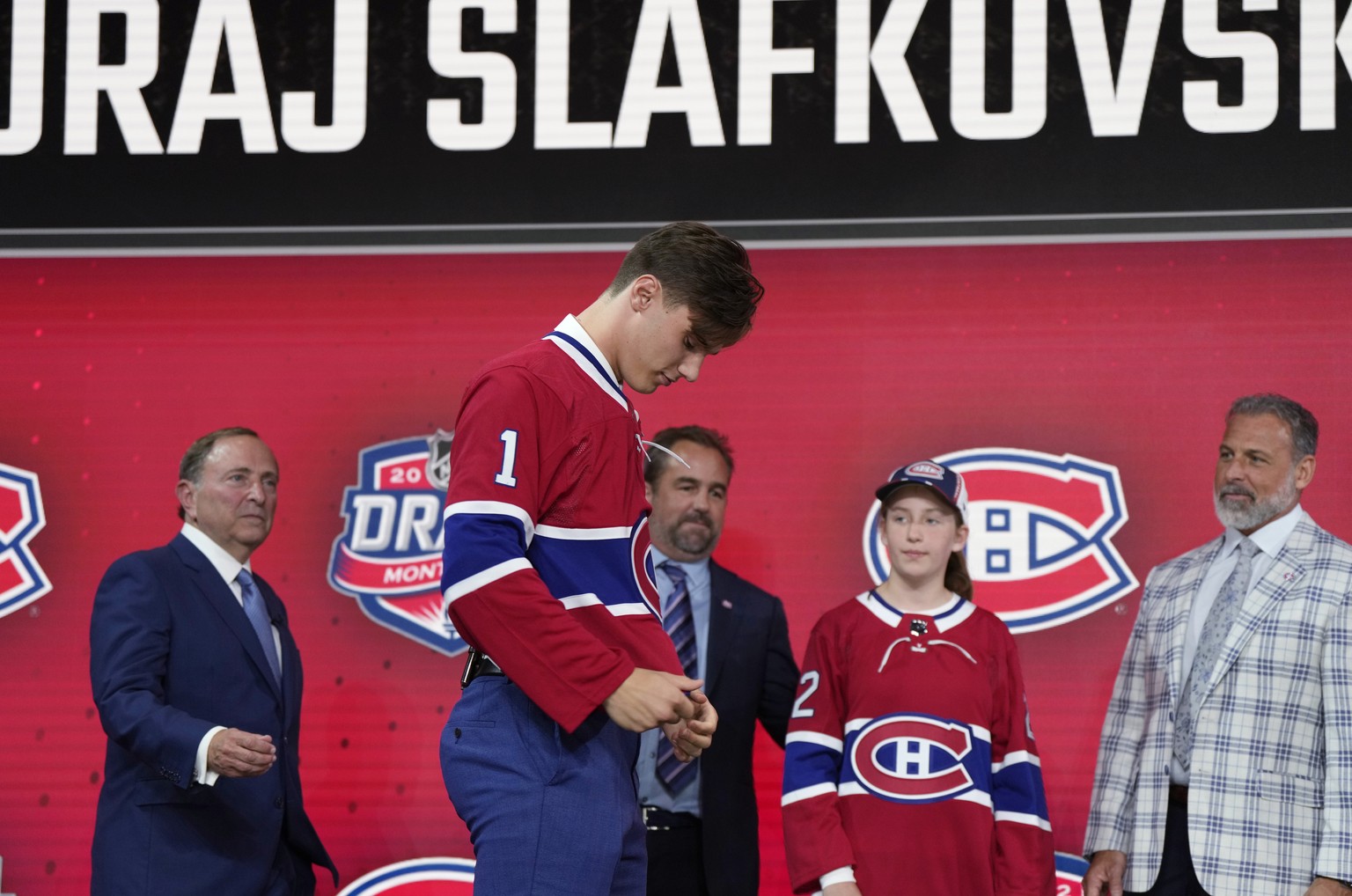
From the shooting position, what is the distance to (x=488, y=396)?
2139mm

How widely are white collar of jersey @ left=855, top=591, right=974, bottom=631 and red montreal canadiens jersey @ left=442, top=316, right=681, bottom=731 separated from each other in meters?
1.10

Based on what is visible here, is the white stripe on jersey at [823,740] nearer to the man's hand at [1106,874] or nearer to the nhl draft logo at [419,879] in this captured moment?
the man's hand at [1106,874]

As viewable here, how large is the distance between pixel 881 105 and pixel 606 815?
9.18ft

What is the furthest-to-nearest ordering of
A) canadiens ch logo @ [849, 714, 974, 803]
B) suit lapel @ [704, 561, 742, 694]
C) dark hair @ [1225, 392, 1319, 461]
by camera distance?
suit lapel @ [704, 561, 742, 694] < dark hair @ [1225, 392, 1319, 461] < canadiens ch logo @ [849, 714, 974, 803]

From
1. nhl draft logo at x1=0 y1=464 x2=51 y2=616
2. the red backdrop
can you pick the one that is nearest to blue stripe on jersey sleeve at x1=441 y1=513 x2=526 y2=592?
the red backdrop

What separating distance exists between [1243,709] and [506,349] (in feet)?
7.65

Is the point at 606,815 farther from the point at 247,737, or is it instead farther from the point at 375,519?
the point at 375,519

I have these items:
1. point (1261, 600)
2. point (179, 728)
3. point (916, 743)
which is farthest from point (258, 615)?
point (1261, 600)

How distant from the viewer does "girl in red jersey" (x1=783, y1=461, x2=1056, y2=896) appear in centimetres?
305

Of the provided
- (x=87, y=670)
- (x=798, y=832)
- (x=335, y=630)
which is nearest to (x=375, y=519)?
(x=335, y=630)

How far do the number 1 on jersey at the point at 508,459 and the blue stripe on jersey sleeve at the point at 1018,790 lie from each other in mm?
1571

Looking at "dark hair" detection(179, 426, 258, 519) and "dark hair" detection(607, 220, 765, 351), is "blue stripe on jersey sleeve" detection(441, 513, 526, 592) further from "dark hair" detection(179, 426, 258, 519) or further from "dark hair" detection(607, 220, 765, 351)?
"dark hair" detection(179, 426, 258, 519)

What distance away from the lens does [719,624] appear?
12.2 feet

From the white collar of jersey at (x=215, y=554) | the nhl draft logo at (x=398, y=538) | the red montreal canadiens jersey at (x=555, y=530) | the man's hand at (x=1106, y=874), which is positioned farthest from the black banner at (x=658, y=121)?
the red montreal canadiens jersey at (x=555, y=530)
